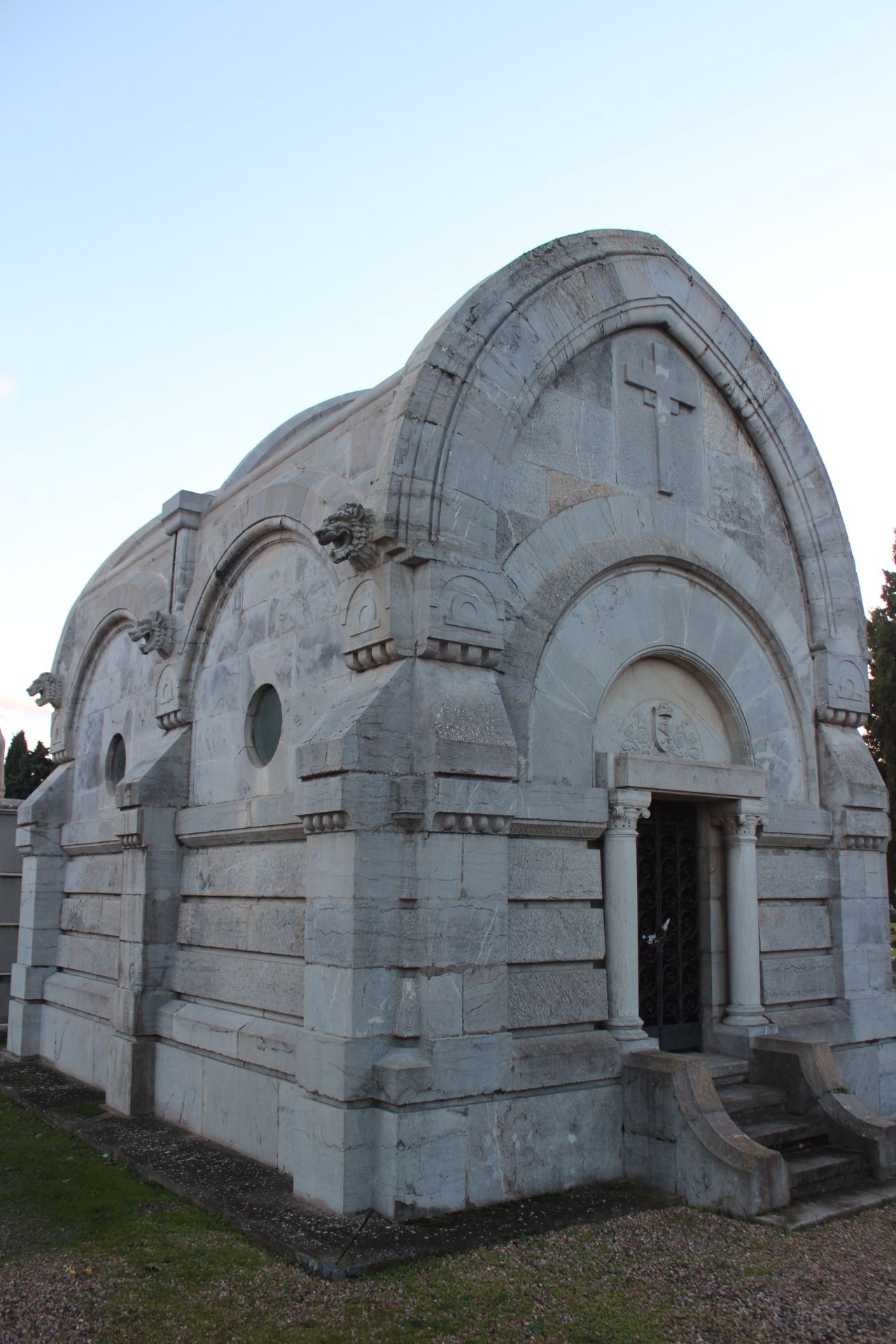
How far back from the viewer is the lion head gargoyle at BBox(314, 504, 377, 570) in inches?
304

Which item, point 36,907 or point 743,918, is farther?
point 36,907

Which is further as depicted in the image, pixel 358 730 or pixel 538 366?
pixel 538 366

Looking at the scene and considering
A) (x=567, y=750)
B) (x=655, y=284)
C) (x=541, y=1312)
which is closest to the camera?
(x=541, y=1312)

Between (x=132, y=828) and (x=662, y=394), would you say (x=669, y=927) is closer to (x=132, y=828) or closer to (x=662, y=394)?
(x=662, y=394)

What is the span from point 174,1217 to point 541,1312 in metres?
2.66

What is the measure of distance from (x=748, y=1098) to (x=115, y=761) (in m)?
8.01

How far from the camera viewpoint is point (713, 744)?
975 centimetres

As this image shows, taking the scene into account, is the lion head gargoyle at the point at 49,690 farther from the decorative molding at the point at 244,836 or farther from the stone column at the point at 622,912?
the stone column at the point at 622,912

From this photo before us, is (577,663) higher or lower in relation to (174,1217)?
higher

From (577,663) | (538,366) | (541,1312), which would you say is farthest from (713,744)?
(541,1312)

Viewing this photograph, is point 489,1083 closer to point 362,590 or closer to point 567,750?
point 567,750

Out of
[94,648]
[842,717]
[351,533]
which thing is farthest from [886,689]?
[351,533]

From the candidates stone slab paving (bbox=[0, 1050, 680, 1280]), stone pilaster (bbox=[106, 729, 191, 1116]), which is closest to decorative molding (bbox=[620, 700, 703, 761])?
stone slab paving (bbox=[0, 1050, 680, 1280])

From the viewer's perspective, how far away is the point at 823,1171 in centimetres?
785
